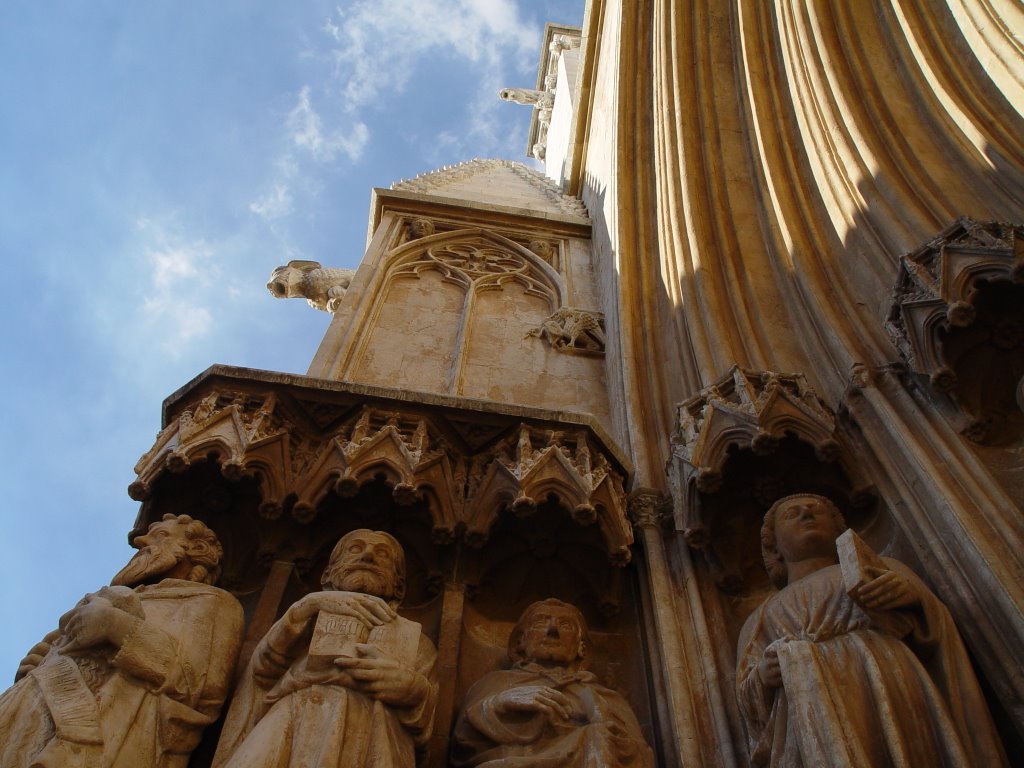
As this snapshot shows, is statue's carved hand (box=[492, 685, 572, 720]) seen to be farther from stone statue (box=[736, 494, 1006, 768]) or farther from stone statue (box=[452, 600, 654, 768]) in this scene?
stone statue (box=[736, 494, 1006, 768])

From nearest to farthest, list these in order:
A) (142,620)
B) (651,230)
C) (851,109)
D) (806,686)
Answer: (806,686), (142,620), (851,109), (651,230)

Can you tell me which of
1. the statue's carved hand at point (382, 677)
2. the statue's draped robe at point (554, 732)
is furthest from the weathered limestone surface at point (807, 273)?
the statue's carved hand at point (382, 677)

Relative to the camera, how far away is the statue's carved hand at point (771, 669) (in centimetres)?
303

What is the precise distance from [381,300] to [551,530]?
348 centimetres

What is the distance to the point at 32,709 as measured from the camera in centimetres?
306

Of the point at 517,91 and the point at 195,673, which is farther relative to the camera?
the point at 517,91

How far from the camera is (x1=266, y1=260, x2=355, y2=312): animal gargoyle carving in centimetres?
916

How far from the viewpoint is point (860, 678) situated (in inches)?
112

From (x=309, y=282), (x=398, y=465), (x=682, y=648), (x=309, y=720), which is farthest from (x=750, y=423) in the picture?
(x=309, y=282)

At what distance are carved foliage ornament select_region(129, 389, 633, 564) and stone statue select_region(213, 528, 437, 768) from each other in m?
0.67

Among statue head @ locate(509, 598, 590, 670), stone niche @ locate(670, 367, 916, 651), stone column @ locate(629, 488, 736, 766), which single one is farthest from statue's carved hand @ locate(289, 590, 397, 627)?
stone niche @ locate(670, 367, 916, 651)

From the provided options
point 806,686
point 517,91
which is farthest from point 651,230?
point 517,91

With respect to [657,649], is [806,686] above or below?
below

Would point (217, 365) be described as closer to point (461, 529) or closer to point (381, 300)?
point (461, 529)
